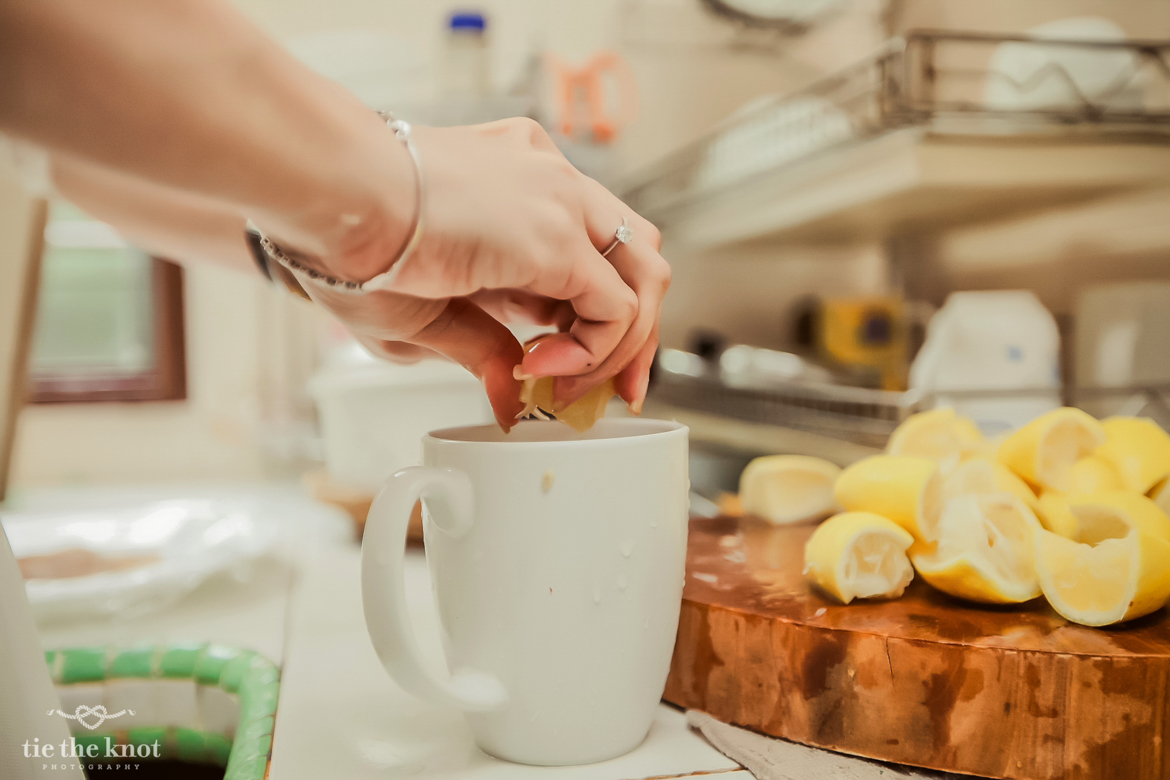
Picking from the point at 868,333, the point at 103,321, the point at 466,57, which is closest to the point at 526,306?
the point at 466,57

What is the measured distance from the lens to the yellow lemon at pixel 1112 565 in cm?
33

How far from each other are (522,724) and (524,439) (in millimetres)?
138

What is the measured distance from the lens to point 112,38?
0.21 meters

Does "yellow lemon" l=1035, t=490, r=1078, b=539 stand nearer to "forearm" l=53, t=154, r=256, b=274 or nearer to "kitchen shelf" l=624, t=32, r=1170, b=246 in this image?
"kitchen shelf" l=624, t=32, r=1170, b=246

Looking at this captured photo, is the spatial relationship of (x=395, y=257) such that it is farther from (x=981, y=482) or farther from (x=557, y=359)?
(x=981, y=482)

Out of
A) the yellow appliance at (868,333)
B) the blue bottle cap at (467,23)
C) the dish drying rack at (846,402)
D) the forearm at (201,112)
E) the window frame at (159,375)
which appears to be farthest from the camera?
the window frame at (159,375)

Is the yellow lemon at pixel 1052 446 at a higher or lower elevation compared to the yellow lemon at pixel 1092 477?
higher

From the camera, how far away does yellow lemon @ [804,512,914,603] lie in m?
0.37

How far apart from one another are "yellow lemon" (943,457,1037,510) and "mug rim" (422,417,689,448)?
145 mm

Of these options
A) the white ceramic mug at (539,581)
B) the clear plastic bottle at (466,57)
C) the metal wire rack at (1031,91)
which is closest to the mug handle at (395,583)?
the white ceramic mug at (539,581)

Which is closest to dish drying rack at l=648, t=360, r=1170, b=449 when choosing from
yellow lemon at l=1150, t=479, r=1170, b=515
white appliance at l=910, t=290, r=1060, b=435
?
white appliance at l=910, t=290, r=1060, b=435

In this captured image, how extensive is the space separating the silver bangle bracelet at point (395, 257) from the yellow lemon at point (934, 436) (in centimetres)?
35

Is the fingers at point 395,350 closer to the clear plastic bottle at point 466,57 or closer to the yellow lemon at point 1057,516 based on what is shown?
the yellow lemon at point 1057,516

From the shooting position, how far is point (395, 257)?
0.28 meters
